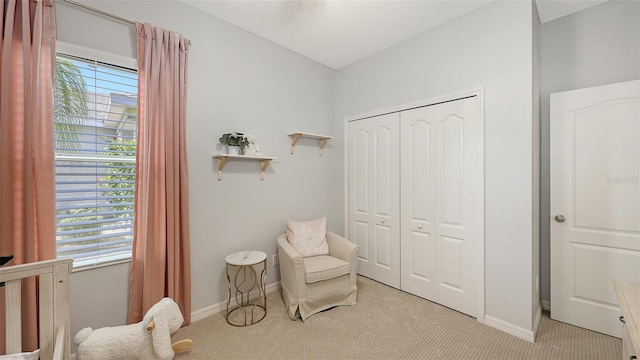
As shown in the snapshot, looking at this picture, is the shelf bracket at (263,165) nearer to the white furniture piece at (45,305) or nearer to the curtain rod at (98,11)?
the curtain rod at (98,11)

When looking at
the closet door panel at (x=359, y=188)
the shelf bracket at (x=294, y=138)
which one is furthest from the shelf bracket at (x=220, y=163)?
the closet door panel at (x=359, y=188)

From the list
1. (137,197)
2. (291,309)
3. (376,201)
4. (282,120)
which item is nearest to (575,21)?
(376,201)

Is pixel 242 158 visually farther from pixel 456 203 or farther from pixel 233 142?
pixel 456 203

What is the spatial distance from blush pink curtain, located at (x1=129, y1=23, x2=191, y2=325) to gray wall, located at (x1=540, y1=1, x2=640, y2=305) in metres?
3.24

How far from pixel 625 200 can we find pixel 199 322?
3563mm

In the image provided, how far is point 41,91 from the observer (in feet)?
5.25

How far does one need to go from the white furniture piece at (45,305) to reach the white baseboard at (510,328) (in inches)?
110

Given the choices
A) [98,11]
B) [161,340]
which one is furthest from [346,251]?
[98,11]

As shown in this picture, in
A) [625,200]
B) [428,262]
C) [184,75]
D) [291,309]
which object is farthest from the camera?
[428,262]

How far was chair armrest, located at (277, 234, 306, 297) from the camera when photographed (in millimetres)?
2336

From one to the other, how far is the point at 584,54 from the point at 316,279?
307 centimetres

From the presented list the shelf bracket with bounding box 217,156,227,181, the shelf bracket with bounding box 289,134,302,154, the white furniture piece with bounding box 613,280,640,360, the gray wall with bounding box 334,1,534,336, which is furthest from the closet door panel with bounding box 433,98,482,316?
the shelf bracket with bounding box 217,156,227,181

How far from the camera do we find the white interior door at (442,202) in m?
2.39

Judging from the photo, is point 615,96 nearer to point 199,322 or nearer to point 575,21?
point 575,21
